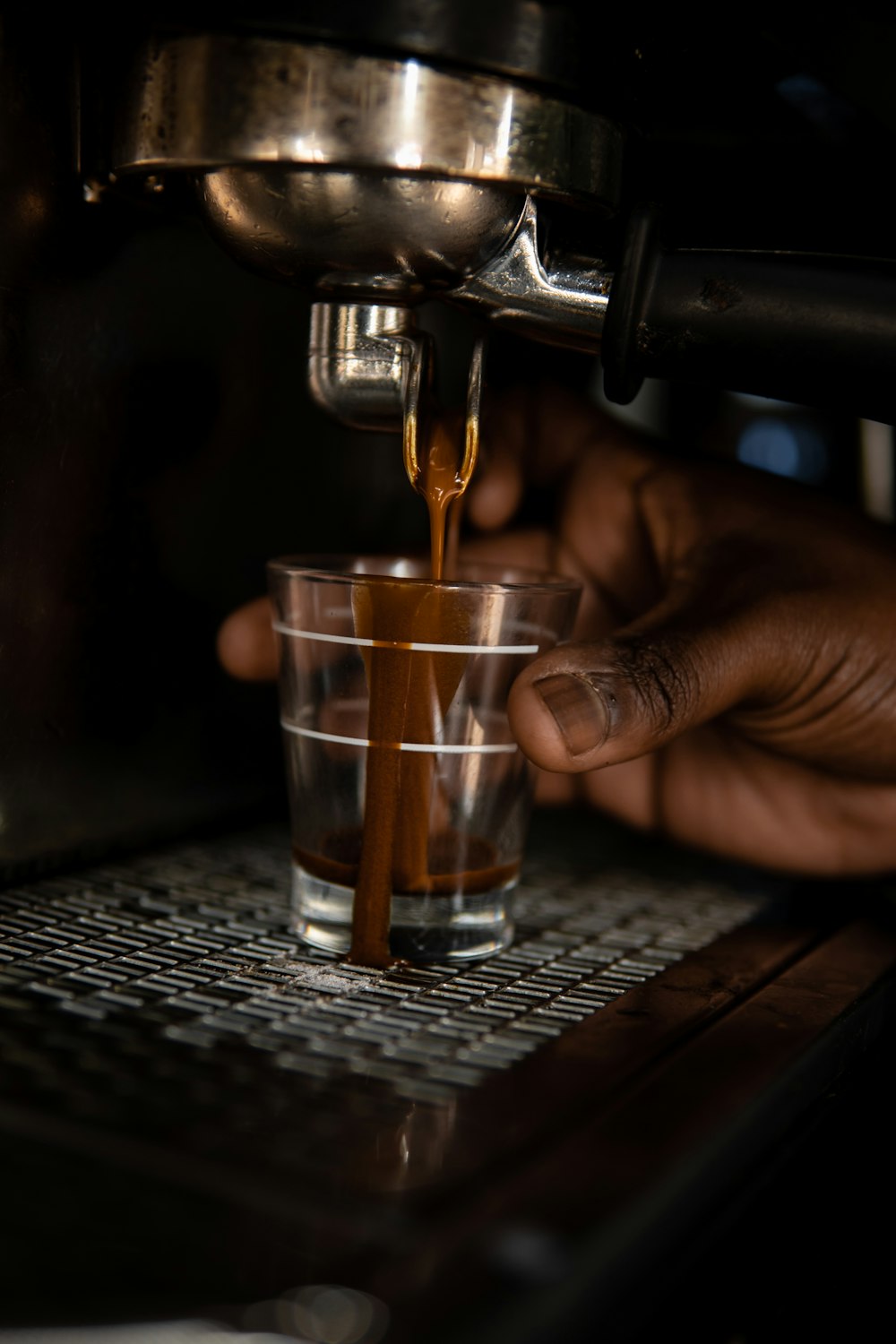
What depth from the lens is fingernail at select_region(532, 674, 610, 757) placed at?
1.47ft

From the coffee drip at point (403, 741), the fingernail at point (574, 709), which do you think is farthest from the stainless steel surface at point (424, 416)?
the fingernail at point (574, 709)

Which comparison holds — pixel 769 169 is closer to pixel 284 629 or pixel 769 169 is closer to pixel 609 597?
pixel 609 597

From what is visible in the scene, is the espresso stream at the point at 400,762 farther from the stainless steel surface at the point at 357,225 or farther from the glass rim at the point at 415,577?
the stainless steel surface at the point at 357,225

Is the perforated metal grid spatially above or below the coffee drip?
below

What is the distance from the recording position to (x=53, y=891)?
1.80 feet

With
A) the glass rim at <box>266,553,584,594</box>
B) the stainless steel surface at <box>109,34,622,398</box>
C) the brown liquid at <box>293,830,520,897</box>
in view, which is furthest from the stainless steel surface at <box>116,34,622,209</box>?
the brown liquid at <box>293,830,520,897</box>

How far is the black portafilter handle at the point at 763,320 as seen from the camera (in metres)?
0.44

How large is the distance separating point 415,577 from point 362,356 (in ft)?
0.29

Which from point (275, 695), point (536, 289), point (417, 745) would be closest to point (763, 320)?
point (536, 289)

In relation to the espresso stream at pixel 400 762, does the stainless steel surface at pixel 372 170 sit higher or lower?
higher

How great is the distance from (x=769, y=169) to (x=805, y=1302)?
527 mm

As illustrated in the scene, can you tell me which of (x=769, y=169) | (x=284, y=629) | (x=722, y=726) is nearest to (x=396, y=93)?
(x=284, y=629)

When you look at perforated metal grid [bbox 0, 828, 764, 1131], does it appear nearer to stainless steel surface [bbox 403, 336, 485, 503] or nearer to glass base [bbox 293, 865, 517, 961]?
glass base [bbox 293, 865, 517, 961]

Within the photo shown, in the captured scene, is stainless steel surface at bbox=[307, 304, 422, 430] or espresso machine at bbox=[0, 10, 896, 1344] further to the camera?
stainless steel surface at bbox=[307, 304, 422, 430]
